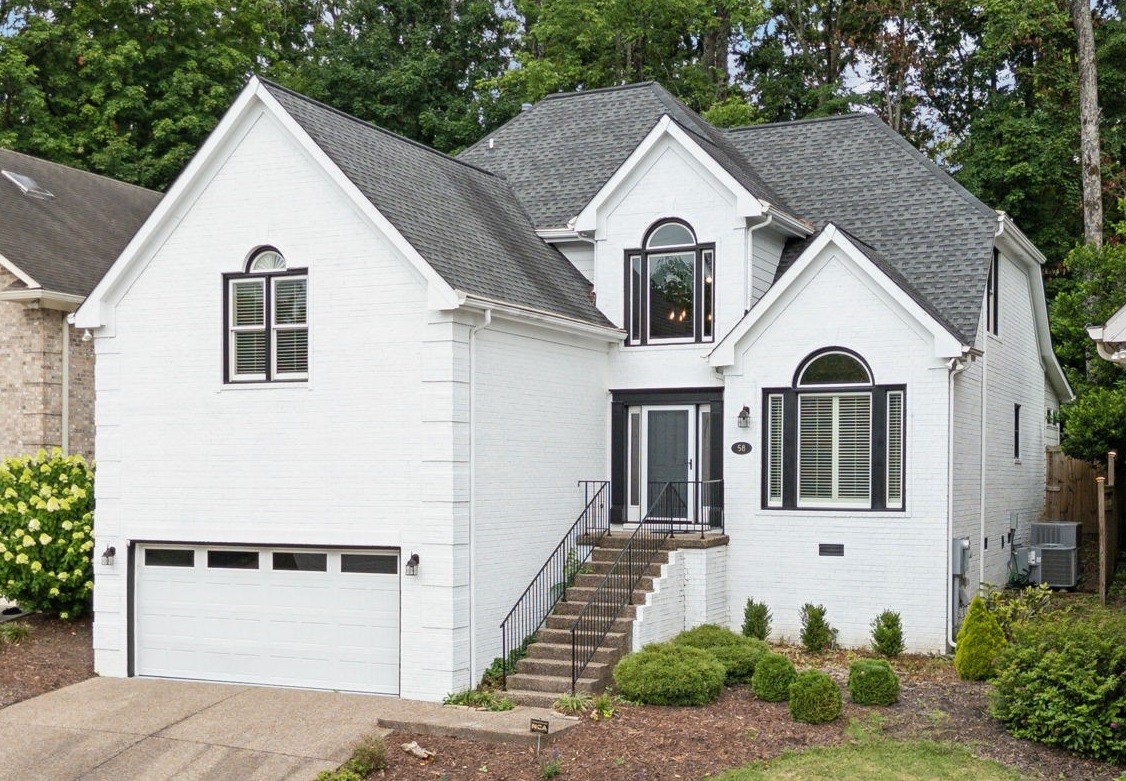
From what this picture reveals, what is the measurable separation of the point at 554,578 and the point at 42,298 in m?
11.0

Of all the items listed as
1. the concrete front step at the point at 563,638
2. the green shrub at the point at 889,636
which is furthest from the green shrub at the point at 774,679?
the green shrub at the point at 889,636

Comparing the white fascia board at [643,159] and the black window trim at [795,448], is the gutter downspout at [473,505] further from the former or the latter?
the black window trim at [795,448]

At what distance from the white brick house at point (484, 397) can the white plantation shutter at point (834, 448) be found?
39 mm

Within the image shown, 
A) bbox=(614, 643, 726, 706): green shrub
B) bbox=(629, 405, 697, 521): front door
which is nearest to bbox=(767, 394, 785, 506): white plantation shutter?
bbox=(629, 405, 697, 521): front door

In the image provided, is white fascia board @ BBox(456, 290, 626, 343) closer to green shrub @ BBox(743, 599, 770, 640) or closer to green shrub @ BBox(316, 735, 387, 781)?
green shrub @ BBox(743, 599, 770, 640)

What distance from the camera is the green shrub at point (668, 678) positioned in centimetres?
1417

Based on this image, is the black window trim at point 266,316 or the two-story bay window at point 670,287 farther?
the two-story bay window at point 670,287

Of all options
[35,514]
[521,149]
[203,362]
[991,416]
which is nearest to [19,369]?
[35,514]

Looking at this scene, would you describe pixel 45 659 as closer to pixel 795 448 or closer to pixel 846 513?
pixel 795 448

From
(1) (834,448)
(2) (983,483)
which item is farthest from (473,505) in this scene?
(2) (983,483)

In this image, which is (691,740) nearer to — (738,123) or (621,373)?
(621,373)

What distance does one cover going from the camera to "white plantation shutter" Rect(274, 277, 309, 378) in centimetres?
1623

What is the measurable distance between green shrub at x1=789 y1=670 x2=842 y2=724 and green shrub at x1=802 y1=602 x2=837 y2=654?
144 inches

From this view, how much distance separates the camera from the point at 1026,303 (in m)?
22.7
